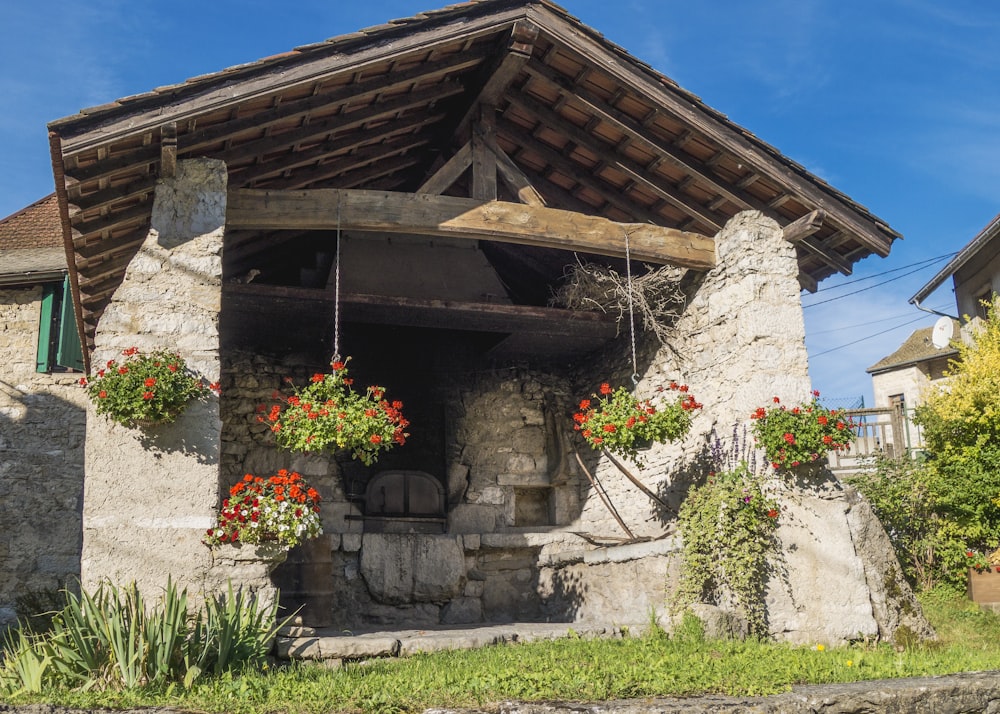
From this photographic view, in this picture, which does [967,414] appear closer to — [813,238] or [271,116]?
[813,238]

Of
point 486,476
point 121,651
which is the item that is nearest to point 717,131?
point 486,476

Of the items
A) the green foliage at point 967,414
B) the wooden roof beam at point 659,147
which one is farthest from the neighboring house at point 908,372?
the wooden roof beam at point 659,147

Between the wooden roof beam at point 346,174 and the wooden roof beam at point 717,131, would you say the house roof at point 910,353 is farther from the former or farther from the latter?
the wooden roof beam at point 346,174

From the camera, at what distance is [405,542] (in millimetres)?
9102

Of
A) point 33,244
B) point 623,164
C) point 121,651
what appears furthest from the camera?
point 33,244

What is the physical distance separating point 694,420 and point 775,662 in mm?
2974

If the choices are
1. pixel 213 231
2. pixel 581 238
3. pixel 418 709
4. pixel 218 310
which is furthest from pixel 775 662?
pixel 213 231

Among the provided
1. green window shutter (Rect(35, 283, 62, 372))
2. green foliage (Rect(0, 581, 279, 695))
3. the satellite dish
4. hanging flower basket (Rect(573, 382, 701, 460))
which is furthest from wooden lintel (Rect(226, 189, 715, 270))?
the satellite dish

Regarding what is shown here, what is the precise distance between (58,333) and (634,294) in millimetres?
7056

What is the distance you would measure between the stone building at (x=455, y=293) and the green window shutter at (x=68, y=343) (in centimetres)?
174

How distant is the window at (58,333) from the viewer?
11.0 metres

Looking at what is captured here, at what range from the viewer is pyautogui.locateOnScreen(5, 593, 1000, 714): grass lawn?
4852 mm

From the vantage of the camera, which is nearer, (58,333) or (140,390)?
(140,390)

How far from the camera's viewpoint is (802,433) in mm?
7426
